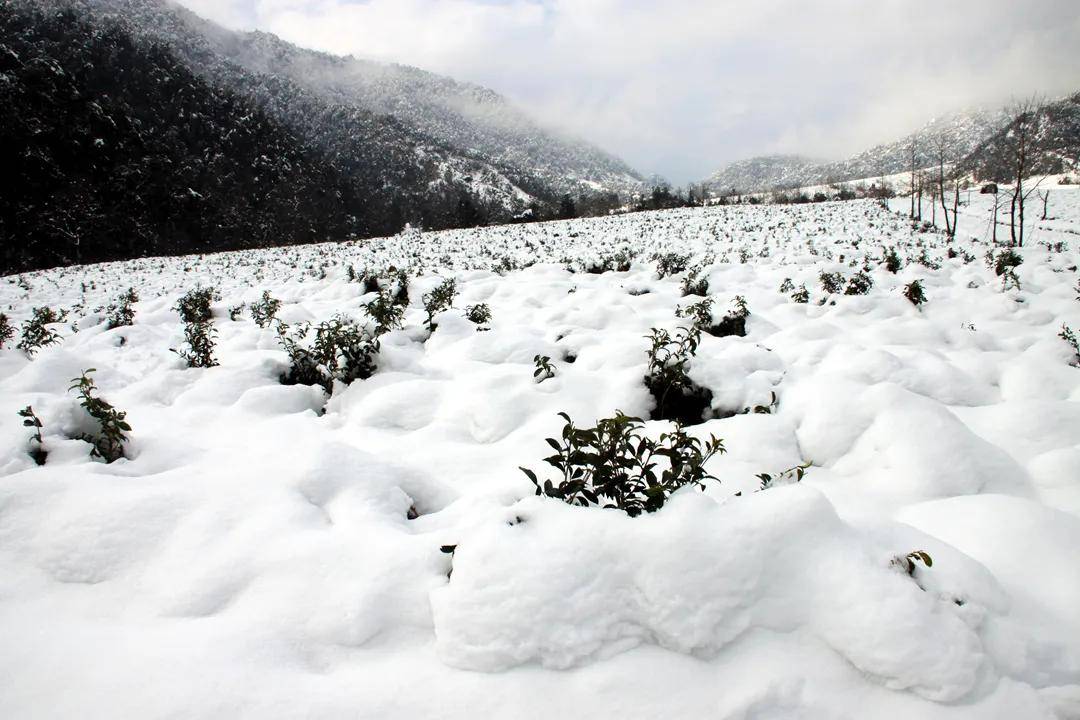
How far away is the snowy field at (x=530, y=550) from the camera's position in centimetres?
147

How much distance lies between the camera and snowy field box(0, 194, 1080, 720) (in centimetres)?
147

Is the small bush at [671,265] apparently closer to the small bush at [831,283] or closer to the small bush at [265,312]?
the small bush at [831,283]

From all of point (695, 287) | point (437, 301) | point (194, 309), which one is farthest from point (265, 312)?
point (695, 287)

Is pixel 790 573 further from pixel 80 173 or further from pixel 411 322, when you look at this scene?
pixel 80 173

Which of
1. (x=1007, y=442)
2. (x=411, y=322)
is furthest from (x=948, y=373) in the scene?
(x=411, y=322)

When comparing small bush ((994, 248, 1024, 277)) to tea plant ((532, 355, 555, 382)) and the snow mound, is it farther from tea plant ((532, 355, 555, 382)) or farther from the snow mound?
the snow mound

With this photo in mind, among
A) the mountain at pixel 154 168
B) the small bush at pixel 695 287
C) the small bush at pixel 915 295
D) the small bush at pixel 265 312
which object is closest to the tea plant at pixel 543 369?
the small bush at pixel 265 312

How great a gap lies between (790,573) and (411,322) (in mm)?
5640

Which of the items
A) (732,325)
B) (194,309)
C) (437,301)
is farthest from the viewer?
(194,309)

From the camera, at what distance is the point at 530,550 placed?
170cm

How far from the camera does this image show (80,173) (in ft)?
168

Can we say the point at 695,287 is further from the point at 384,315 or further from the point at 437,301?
the point at 384,315

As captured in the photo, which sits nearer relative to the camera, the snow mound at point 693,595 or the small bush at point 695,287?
the snow mound at point 693,595

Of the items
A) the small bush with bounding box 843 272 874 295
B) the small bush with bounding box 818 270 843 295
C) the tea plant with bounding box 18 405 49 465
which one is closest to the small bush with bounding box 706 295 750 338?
the small bush with bounding box 818 270 843 295
